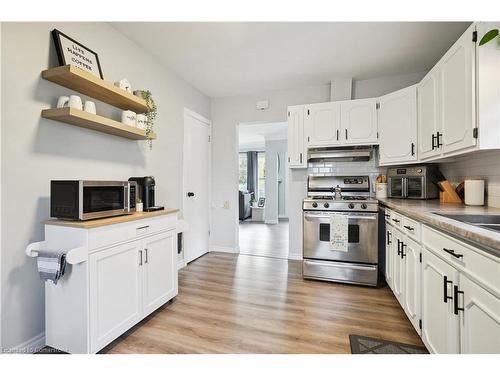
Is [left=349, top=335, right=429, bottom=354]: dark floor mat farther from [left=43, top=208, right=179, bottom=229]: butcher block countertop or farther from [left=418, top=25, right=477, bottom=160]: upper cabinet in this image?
[left=43, top=208, right=179, bottom=229]: butcher block countertop

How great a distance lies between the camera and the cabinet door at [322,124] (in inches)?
126

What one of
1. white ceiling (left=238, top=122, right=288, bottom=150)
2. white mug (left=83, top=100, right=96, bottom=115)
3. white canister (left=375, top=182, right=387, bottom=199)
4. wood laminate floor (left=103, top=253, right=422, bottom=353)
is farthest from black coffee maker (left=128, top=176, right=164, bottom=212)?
white ceiling (left=238, top=122, right=288, bottom=150)

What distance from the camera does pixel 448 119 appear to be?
1958 millimetres

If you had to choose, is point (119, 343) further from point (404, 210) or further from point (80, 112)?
point (404, 210)

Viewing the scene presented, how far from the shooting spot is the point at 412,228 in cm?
177

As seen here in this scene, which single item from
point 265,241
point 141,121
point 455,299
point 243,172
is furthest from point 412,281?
point 243,172

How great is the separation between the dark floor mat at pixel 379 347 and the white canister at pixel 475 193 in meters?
1.22

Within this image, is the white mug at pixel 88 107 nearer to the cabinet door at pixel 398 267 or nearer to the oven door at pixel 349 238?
the oven door at pixel 349 238

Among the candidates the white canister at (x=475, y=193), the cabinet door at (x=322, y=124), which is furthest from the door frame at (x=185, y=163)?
the white canister at (x=475, y=193)

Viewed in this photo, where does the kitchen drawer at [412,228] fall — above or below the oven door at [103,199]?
below

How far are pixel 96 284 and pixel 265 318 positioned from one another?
1307 millimetres

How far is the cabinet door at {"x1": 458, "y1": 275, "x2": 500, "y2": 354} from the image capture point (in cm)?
92

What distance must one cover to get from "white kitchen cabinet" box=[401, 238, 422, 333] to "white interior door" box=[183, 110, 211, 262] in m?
2.61

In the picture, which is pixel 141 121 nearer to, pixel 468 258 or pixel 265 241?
pixel 468 258
